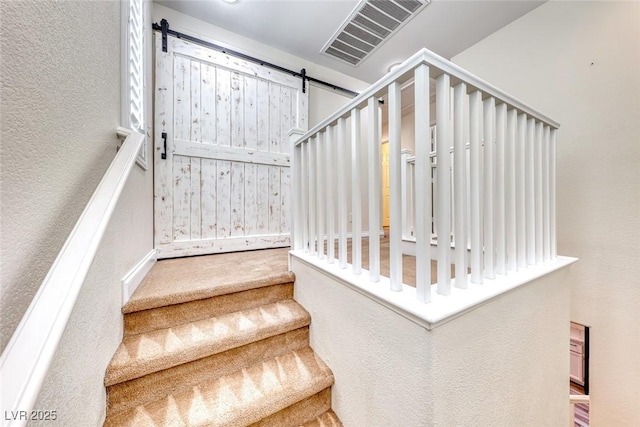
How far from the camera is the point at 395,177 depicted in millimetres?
879

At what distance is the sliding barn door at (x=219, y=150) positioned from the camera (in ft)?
7.09

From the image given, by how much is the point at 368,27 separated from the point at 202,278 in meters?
2.65

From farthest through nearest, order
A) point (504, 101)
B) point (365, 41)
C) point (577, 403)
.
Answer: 1. point (365, 41)
2. point (577, 403)
3. point (504, 101)

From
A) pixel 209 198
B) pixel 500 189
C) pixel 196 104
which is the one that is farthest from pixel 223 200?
pixel 500 189

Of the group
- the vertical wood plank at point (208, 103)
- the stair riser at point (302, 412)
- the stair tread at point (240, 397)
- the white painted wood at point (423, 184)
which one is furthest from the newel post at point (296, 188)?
the vertical wood plank at point (208, 103)

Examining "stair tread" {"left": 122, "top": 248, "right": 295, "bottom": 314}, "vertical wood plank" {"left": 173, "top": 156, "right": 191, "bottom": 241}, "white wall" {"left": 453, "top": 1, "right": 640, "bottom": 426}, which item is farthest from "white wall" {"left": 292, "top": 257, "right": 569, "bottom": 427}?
"vertical wood plank" {"left": 173, "top": 156, "right": 191, "bottom": 241}

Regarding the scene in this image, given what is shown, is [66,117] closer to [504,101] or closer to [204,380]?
[204,380]

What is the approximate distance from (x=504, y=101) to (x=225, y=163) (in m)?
2.21

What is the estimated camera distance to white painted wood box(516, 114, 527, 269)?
1160mm

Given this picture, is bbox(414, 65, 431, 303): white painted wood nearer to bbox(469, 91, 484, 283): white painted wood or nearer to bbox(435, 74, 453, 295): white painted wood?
bbox(435, 74, 453, 295): white painted wood

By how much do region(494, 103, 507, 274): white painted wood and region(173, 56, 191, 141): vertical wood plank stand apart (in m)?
2.36

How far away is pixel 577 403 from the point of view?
6.04 feet

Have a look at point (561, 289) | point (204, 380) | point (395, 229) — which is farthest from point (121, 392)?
point (561, 289)

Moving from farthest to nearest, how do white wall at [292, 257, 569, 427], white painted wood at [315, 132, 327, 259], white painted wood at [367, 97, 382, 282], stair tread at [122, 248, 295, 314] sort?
white painted wood at [315, 132, 327, 259], stair tread at [122, 248, 295, 314], white painted wood at [367, 97, 382, 282], white wall at [292, 257, 569, 427]
